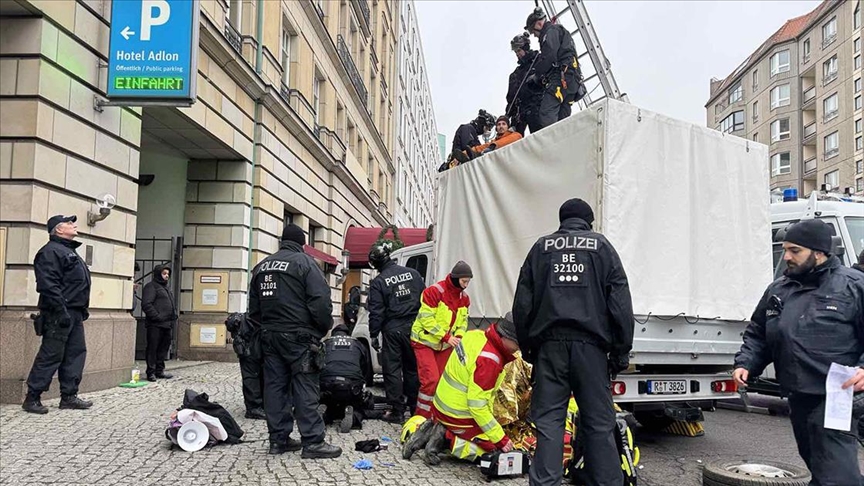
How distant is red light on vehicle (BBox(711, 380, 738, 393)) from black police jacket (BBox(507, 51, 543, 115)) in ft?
12.8

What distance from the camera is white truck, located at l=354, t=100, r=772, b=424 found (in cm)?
555

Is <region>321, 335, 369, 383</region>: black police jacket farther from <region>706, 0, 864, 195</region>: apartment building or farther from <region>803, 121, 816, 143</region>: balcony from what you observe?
<region>803, 121, 816, 143</region>: balcony

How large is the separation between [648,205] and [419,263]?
3.81 m

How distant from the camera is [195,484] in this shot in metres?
4.75

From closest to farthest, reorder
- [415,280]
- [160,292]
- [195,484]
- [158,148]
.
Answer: [195,484]
[415,280]
[160,292]
[158,148]

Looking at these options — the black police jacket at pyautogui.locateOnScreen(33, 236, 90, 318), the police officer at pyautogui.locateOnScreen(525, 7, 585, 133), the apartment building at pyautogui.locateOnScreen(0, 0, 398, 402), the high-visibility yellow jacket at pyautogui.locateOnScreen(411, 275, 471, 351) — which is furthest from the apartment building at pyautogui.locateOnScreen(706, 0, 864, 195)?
the black police jacket at pyautogui.locateOnScreen(33, 236, 90, 318)

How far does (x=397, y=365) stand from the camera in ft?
23.4

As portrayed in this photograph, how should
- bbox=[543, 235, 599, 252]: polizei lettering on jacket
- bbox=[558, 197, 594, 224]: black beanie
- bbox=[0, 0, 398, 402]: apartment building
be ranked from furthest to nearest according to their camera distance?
bbox=[0, 0, 398, 402]: apartment building → bbox=[558, 197, 594, 224]: black beanie → bbox=[543, 235, 599, 252]: polizei lettering on jacket

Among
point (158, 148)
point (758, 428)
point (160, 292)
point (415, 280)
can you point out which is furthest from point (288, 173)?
point (758, 428)

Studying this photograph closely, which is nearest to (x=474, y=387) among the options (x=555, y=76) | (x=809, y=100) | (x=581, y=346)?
(x=581, y=346)

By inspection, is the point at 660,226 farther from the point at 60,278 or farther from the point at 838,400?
the point at 60,278

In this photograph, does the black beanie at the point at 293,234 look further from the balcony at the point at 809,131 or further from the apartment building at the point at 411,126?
the balcony at the point at 809,131

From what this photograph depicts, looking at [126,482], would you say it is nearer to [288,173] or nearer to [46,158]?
[46,158]

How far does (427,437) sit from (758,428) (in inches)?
170
